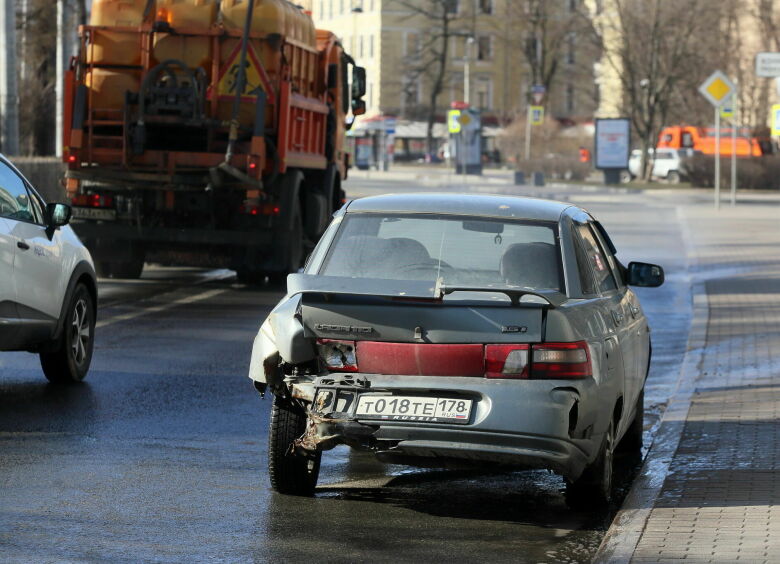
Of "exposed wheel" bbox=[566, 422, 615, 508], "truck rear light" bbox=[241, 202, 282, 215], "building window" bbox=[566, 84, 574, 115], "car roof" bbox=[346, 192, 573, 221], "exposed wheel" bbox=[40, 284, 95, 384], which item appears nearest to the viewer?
"exposed wheel" bbox=[566, 422, 615, 508]

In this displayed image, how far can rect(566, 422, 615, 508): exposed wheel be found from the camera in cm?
746

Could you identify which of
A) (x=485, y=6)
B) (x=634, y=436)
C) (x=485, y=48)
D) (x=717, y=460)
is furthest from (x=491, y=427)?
(x=485, y=48)

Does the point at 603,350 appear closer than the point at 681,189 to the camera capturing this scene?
Yes

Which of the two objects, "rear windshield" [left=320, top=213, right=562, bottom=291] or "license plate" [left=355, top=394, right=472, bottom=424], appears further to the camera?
"rear windshield" [left=320, top=213, right=562, bottom=291]

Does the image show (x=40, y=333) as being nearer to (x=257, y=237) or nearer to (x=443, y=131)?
(x=257, y=237)

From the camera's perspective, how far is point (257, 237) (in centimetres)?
1886

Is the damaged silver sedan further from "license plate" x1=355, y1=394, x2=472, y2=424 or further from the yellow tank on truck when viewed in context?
the yellow tank on truck

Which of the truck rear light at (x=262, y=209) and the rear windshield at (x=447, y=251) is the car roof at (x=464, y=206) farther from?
the truck rear light at (x=262, y=209)

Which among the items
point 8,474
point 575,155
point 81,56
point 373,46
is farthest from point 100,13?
point 373,46

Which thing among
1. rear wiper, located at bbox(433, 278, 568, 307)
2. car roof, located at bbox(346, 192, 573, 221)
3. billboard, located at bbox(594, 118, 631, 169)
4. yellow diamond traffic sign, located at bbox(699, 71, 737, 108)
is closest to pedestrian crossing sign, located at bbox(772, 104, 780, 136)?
yellow diamond traffic sign, located at bbox(699, 71, 737, 108)

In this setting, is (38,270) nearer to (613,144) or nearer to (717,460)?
(717,460)

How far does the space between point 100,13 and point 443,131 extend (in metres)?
95.3

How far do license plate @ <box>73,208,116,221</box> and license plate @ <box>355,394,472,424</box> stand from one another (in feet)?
40.5

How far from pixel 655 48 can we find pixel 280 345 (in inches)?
2614
